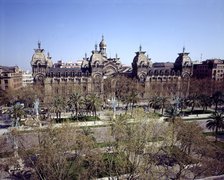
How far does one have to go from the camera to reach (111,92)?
7181 centimetres

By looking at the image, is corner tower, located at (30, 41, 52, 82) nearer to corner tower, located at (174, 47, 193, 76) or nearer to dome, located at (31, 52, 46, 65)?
dome, located at (31, 52, 46, 65)

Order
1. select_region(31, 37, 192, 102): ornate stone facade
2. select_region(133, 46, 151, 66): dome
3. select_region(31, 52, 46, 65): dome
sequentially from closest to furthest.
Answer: select_region(31, 52, 46, 65): dome < select_region(31, 37, 192, 102): ornate stone facade < select_region(133, 46, 151, 66): dome

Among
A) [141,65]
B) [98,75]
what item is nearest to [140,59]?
[141,65]

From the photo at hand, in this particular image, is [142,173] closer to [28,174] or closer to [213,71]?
[28,174]

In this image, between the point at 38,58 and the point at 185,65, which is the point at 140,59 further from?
the point at 38,58

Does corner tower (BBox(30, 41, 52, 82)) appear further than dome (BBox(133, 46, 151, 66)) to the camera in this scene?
No

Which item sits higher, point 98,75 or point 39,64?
point 39,64

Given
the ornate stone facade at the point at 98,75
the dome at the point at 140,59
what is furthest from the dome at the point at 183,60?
the dome at the point at 140,59

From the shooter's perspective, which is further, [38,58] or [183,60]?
[183,60]

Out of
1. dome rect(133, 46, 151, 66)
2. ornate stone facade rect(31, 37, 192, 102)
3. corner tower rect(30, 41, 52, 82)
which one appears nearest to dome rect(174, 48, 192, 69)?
ornate stone facade rect(31, 37, 192, 102)

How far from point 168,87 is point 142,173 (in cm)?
6134

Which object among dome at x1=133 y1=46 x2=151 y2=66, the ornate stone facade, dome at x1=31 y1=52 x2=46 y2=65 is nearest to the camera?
dome at x1=31 y1=52 x2=46 y2=65

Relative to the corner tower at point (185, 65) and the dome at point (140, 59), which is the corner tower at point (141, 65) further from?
the corner tower at point (185, 65)

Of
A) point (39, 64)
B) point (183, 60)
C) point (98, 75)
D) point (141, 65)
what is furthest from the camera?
point (183, 60)
